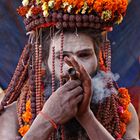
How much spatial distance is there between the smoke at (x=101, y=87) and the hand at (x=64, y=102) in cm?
28

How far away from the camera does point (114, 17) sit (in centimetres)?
413

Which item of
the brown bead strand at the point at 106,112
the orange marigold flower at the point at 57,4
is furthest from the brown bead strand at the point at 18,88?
the brown bead strand at the point at 106,112

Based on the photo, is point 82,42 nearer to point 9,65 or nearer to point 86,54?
point 86,54

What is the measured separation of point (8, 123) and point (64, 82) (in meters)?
0.53

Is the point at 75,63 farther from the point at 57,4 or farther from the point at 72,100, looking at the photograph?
the point at 57,4

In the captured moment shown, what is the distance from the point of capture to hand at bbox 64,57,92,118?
365 cm

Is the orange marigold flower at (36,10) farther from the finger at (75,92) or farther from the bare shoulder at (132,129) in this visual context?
the bare shoulder at (132,129)

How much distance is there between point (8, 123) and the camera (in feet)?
13.6

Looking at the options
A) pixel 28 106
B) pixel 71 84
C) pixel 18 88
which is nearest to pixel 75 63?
pixel 71 84

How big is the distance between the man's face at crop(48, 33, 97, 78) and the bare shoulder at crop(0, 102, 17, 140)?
1.46ft

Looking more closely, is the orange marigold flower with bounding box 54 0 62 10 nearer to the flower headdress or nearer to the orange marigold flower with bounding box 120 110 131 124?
the flower headdress

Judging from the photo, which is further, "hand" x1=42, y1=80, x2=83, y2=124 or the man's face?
the man's face

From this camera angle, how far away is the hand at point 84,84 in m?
3.65

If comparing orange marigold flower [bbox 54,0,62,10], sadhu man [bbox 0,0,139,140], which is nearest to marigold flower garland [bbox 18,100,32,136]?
sadhu man [bbox 0,0,139,140]
